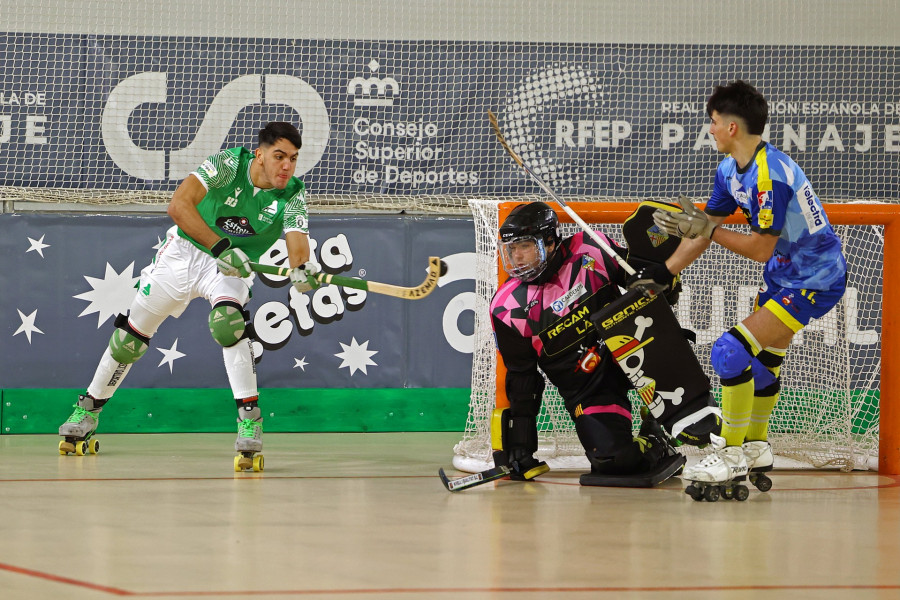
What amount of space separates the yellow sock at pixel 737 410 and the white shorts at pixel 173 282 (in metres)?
2.31

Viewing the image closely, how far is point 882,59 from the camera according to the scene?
8008 millimetres

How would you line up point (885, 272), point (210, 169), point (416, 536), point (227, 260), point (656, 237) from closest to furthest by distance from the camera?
point (416, 536)
point (656, 237)
point (227, 260)
point (885, 272)
point (210, 169)

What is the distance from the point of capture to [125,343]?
5.55 meters

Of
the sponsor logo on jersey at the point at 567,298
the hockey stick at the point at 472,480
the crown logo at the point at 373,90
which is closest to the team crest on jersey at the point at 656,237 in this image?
the sponsor logo on jersey at the point at 567,298

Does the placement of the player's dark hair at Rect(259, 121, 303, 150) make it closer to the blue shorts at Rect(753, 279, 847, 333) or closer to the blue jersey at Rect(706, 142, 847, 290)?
the blue jersey at Rect(706, 142, 847, 290)

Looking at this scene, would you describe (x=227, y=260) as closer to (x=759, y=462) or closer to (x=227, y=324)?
(x=227, y=324)

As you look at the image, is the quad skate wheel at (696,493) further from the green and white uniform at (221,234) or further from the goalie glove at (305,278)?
the green and white uniform at (221,234)

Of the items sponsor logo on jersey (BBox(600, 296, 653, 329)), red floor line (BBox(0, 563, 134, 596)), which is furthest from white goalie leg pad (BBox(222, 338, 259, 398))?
red floor line (BBox(0, 563, 134, 596))

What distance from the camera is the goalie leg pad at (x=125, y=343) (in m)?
5.55

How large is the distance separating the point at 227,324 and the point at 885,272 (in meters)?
2.92

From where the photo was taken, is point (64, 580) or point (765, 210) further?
point (765, 210)

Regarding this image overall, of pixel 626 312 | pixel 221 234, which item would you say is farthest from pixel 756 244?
pixel 221 234

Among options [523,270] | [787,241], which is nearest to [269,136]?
[523,270]

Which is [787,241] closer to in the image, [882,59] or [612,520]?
[612,520]
